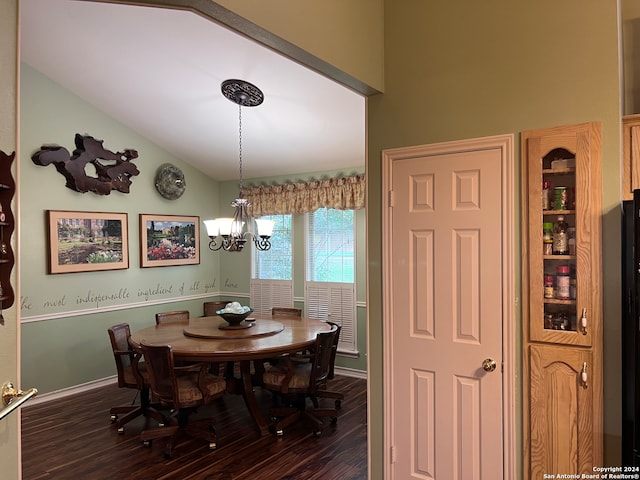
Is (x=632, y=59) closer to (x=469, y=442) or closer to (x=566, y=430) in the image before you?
(x=566, y=430)

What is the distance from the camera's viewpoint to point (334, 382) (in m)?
5.06

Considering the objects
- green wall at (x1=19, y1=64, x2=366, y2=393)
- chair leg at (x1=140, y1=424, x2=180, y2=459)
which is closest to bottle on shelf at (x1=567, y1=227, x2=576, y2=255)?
chair leg at (x1=140, y1=424, x2=180, y2=459)

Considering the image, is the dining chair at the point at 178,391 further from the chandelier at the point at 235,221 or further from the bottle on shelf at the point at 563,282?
the bottle on shelf at the point at 563,282

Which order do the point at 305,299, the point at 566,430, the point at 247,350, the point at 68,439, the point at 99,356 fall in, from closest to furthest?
the point at 566,430 → the point at 247,350 → the point at 68,439 → the point at 99,356 → the point at 305,299

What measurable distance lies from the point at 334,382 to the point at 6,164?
4.39 meters

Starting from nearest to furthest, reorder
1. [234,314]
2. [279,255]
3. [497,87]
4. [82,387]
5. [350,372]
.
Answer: [497,87] → [234,314] → [82,387] → [350,372] → [279,255]

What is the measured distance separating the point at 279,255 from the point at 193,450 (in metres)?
2.95

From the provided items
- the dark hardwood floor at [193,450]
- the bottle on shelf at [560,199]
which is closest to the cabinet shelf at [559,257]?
the bottle on shelf at [560,199]

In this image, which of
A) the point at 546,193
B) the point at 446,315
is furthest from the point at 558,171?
the point at 446,315

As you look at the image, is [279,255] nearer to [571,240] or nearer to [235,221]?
[235,221]

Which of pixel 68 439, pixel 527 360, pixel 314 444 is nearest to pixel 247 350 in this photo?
pixel 314 444

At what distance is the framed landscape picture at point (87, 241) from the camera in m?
4.52

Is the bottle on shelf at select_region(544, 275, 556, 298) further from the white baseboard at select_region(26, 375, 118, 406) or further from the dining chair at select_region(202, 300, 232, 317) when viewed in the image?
the white baseboard at select_region(26, 375, 118, 406)

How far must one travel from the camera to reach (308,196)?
546 centimetres
